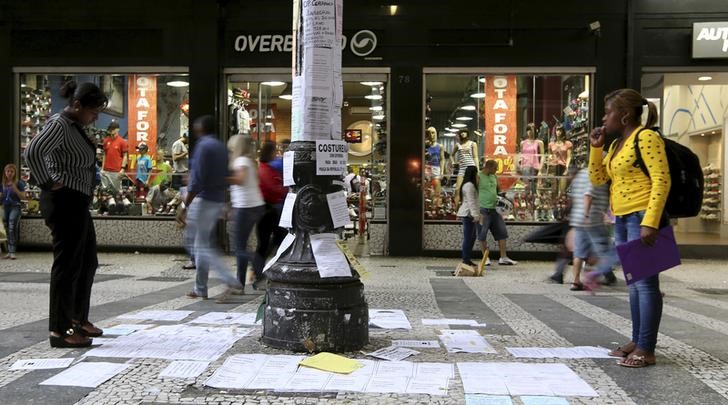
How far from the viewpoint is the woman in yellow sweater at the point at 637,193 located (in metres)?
3.99

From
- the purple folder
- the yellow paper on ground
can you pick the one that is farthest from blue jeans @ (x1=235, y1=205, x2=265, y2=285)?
the purple folder

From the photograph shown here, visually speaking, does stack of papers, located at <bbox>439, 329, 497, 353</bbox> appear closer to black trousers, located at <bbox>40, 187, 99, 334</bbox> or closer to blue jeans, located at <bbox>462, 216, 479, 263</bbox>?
black trousers, located at <bbox>40, 187, 99, 334</bbox>

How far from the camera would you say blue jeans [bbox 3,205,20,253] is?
1130 centimetres

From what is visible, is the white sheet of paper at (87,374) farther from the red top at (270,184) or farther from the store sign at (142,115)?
the store sign at (142,115)

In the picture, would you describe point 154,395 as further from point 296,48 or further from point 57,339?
point 296,48

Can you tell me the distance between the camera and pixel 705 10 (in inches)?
452

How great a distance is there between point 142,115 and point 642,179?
10.9m

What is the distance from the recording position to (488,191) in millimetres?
10820

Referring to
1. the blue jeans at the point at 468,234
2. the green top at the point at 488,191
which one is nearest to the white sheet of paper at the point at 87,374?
the blue jeans at the point at 468,234

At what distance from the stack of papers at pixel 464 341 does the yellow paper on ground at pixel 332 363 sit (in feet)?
2.86

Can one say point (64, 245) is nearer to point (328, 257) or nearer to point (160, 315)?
point (160, 315)

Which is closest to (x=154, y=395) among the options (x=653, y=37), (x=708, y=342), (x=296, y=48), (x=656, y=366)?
(x=296, y=48)

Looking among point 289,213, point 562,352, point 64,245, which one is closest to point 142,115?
point 64,245

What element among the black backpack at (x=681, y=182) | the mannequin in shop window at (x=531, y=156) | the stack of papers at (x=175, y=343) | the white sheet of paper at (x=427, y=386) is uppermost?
the mannequin in shop window at (x=531, y=156)
